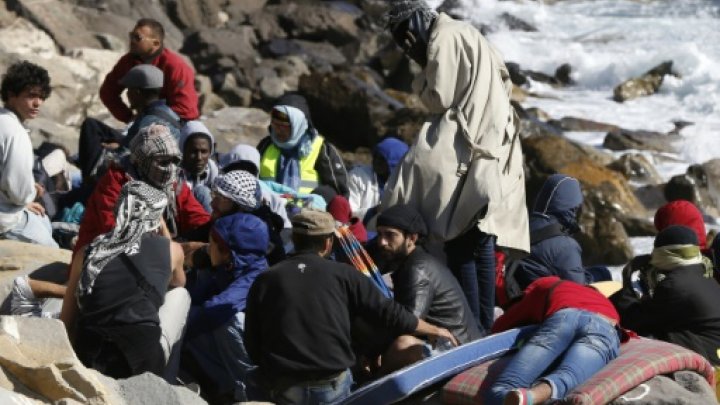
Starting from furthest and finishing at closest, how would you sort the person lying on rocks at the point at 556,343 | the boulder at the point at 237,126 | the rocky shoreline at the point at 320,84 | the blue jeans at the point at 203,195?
1. the boulder at the point at 237,126
2. the rocky shoreline at the point at 320,84
3. the blue jeans at the point at 203,195
4. the person lying on rocks at the point at 556,343

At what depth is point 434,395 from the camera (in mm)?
7098

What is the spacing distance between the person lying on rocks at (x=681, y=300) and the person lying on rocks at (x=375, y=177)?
283 cm

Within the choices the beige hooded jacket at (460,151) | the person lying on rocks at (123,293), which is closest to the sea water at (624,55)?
the beige hooded jacket at (460,151)

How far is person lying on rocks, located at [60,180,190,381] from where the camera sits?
696 cm

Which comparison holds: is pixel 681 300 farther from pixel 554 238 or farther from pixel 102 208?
pixel 102 208

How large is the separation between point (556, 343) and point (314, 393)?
3.70 ft

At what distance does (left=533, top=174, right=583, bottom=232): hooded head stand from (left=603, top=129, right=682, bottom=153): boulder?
1369cm

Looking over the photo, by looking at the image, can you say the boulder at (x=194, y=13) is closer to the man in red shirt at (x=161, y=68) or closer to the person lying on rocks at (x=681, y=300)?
the man in red shirt at (x=161, y=68)

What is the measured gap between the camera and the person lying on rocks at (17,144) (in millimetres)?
8375

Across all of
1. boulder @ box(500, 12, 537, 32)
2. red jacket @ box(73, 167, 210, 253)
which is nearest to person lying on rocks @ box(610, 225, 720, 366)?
red jacket @ box(73, 167, 210, 253)

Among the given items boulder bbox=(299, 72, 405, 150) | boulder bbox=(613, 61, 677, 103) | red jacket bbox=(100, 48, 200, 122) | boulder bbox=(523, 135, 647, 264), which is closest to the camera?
red jacket bbox=(100, 48, 200, 122)

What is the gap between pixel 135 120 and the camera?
959 cm

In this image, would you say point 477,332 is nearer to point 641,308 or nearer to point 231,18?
point 641,308

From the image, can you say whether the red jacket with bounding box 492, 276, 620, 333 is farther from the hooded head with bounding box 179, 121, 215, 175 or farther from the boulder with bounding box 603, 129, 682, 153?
the boulder with bounding box 603, 129, 682, 153
